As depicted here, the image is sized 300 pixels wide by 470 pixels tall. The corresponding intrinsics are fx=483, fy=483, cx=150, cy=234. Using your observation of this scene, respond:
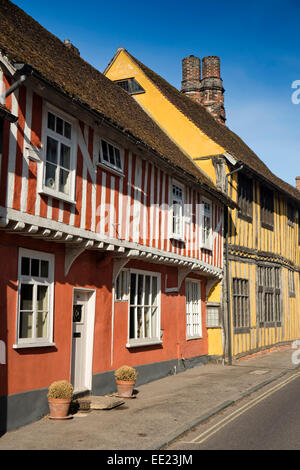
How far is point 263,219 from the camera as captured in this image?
20547mm

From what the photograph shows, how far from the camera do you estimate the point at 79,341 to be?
407 inches

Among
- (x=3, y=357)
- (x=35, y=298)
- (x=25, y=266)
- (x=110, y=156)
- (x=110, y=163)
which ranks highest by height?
(x=110, y=156)

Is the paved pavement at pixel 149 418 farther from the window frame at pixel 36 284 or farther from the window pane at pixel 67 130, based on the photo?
the window pane at pixel 67 130

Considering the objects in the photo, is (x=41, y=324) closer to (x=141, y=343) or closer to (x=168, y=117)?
(x=141, y=343)

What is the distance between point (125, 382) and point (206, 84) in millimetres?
17058

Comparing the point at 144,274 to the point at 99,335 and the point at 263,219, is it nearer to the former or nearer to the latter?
the point at 99,335

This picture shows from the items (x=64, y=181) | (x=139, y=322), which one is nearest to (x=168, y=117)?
(x=139, y=322)

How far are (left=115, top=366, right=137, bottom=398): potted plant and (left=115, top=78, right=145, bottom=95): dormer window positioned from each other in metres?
11.4

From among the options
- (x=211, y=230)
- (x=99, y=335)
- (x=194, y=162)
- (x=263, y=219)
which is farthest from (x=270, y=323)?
(x=99, y=335)

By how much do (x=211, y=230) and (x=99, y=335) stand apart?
6.75 m

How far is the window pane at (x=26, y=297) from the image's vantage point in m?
8.54

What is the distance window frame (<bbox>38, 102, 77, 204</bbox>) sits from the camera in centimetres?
852

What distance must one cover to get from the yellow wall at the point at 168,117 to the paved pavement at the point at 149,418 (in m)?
7.51

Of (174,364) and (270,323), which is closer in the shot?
(174,364)
